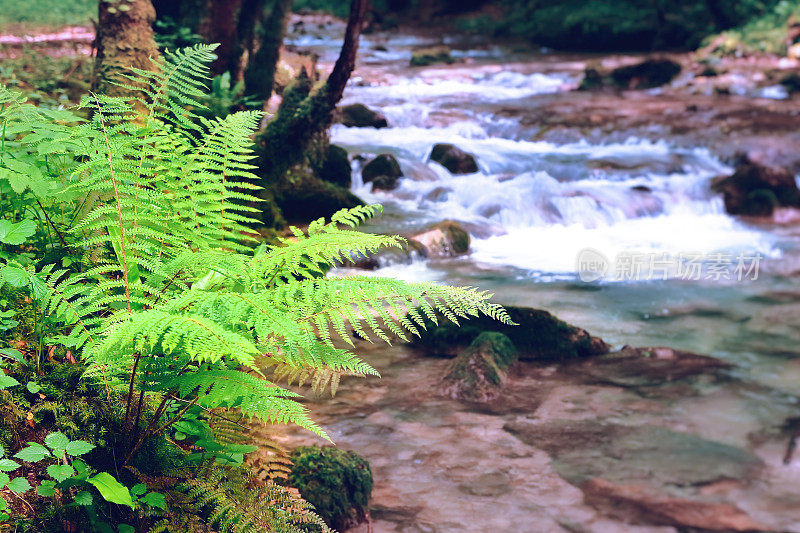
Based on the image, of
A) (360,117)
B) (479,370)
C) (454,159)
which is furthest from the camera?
(360,117)

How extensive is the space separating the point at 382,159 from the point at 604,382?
681 centimetres

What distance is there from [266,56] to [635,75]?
12220mm

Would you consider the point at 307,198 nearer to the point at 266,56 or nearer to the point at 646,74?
the point at 266,56

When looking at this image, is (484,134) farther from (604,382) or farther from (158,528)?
(158,528)

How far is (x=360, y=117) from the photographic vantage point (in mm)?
14133

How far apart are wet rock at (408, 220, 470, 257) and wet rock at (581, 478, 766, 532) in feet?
15.3

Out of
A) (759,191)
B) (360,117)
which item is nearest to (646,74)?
(759,191)

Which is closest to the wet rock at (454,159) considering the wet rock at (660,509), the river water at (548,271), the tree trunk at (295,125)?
the river water at (548,271)

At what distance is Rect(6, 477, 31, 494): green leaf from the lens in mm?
1887

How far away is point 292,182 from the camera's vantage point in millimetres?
7789

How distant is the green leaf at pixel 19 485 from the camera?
189 centimetres

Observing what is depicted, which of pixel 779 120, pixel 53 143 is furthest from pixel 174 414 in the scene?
pixel 779 120

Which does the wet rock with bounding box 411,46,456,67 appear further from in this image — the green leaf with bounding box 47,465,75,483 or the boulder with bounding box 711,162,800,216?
the green leaf with bounding box 47,465,75,483

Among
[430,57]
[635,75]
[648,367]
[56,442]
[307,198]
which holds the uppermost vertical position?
[635,75]
